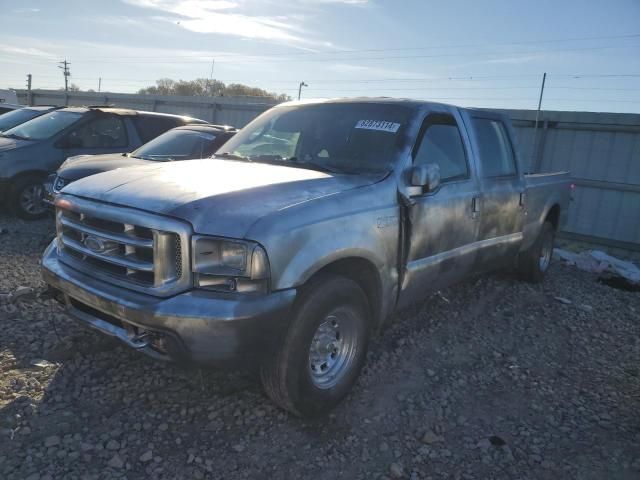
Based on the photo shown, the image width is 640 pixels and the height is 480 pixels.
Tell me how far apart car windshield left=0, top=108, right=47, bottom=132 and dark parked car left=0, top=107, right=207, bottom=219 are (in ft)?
4.30

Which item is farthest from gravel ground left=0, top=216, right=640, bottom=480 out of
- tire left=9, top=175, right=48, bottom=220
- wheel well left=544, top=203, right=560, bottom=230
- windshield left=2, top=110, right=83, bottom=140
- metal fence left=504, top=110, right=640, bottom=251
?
metal fence left=504, top=110, right=640, bottom=251

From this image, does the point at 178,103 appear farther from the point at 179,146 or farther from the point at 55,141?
the point at 179,146

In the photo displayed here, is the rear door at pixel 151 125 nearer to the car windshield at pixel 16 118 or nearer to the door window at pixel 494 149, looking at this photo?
the car windshield at pixel 16 118

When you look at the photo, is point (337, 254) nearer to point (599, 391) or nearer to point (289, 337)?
point (289, 337)

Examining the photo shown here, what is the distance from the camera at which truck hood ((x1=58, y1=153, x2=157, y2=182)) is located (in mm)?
6355

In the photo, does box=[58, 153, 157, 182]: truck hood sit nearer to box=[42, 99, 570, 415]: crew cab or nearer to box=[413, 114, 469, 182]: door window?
box=[42, 99, 570, 415]: crew cab

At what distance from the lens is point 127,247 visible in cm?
272

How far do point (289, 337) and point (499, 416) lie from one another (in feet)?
5.27

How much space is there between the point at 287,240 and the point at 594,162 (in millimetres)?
9257

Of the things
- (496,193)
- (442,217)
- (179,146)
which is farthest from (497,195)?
(179,146)

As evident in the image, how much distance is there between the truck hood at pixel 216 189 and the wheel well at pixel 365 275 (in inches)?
17.4

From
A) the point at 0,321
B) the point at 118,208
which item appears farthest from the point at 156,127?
the point at 118,208

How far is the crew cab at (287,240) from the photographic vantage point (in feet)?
8.24

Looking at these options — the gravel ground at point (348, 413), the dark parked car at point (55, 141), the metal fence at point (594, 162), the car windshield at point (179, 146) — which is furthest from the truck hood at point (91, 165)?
the metal fence at point (594, 162)
